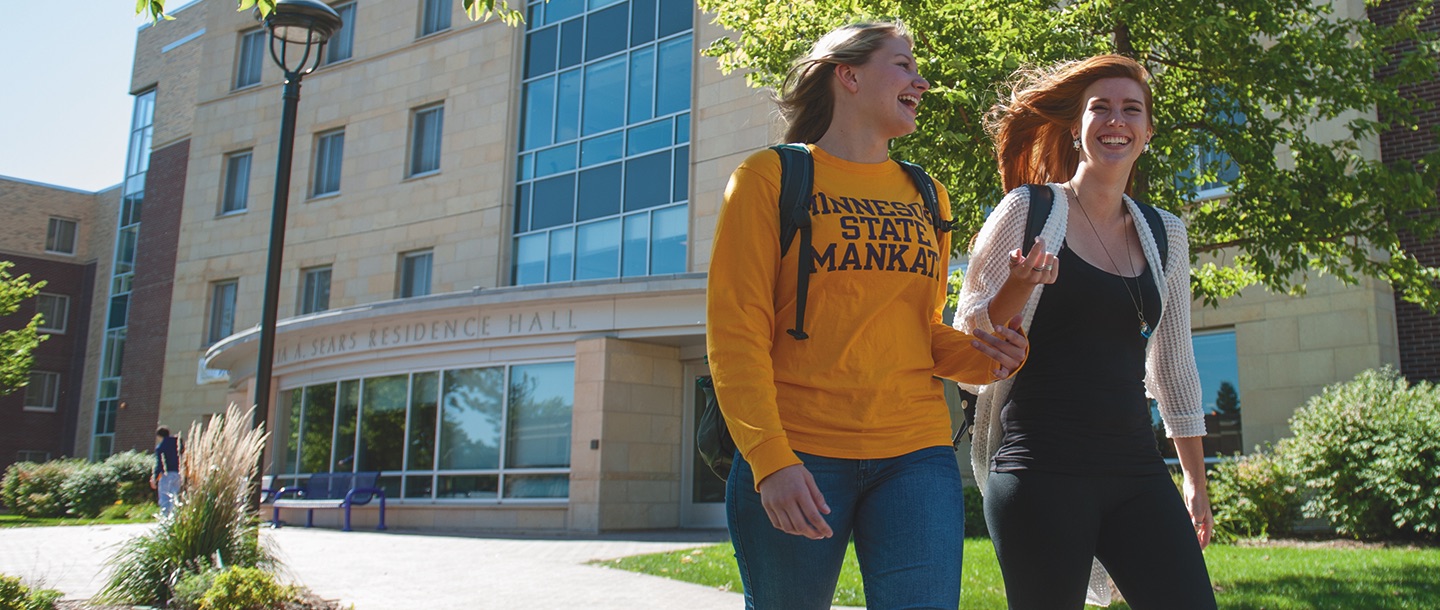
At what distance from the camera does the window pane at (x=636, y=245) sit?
68.6ft

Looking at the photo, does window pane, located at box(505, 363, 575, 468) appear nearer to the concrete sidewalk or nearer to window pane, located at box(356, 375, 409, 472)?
the concrete sidewalk

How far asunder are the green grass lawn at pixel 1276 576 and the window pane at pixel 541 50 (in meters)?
13.8

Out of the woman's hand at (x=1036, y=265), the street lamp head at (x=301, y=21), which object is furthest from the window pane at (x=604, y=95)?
the woman's hand at (x=1036, y=265)

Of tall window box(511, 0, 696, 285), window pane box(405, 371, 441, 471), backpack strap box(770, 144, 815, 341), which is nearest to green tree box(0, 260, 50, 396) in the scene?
window pane box(405, 371, 441, 471)

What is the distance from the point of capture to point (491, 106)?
23.6m

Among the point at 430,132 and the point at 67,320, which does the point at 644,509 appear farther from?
the point at 67,320

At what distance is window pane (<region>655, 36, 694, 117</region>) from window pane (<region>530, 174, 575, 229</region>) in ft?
8.26

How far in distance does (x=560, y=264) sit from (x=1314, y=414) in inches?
542

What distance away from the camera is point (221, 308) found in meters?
28.3

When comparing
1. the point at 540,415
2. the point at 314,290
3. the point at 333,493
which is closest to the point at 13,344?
the point at 314,290

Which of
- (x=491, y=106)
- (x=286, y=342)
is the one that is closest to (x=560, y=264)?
(x=491, y=106)

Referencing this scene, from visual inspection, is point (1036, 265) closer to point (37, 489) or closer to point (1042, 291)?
point (1042, 291)

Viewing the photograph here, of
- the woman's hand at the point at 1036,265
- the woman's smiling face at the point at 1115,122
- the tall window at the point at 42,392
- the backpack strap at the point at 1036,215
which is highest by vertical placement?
the tall window at the point at 42,392

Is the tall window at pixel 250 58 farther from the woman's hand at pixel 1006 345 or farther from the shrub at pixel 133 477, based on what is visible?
the woman's hand at pixel 1006 345
